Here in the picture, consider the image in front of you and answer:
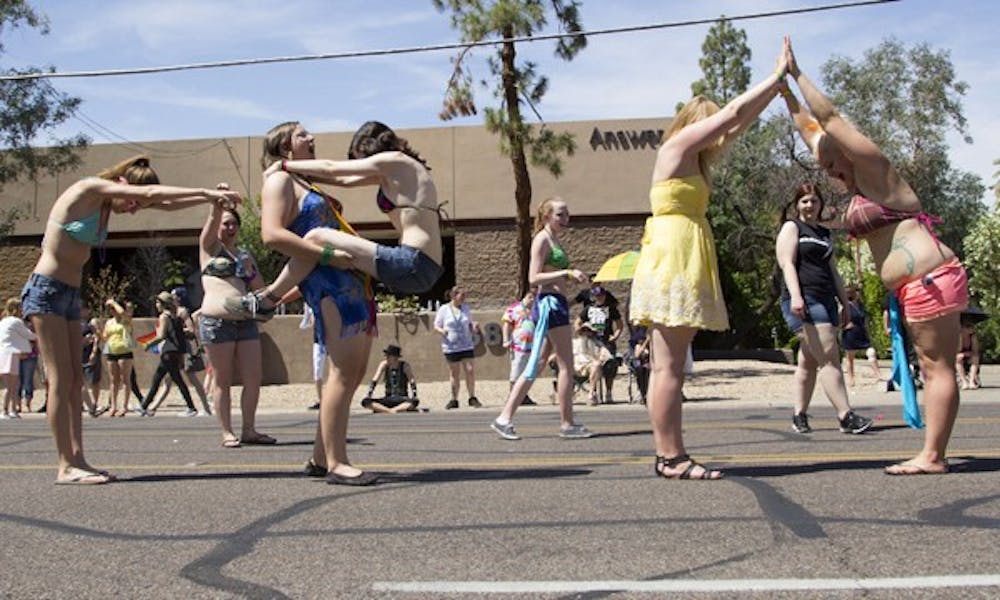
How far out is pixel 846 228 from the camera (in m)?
6.02

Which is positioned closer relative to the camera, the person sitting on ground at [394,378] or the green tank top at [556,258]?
the green tank top at [556,258]

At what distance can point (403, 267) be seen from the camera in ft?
18.7

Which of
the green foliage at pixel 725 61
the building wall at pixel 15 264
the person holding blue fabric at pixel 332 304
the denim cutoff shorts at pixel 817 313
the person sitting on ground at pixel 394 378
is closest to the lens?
the person holding blue fabric at pixel 332 304

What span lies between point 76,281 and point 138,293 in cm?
2868

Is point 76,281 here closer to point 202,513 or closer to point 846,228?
point 202,513

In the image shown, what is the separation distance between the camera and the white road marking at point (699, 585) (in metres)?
3.30

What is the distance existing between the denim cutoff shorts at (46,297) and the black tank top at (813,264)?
502 cm

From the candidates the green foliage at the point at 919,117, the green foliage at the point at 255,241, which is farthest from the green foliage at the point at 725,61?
the green foliage at the point at 255,241

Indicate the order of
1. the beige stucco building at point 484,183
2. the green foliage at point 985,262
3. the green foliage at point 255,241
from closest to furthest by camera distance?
1. the beige stucco building at point 484,183
2. the green foliage at point 255,241
3. the green foliage at point 985,262

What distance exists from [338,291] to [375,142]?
814 mm

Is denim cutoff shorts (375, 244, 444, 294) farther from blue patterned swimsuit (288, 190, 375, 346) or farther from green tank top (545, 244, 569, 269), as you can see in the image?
green tank top (545, 244, 569, 269)

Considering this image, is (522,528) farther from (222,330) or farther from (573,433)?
(222,330)

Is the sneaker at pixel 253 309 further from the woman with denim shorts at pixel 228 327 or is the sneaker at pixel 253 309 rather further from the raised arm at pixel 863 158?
the raised arm at pixel 863 158

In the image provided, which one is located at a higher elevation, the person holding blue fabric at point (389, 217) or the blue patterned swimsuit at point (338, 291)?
the person holding blue fabric at point (389, 217)
